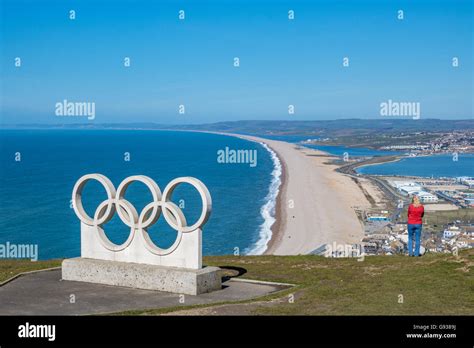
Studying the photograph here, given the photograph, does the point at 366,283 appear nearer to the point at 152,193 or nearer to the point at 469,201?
the point at 152,193

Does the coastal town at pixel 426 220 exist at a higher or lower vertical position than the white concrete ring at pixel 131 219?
lower

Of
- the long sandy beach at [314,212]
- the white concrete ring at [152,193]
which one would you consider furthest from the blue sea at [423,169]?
the white concrete ring at [152,193]

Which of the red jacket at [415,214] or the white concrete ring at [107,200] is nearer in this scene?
the white concrete ring at [107,200]

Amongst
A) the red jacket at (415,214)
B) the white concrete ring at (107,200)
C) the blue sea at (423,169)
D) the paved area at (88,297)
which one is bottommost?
the blue sea at (423,169)

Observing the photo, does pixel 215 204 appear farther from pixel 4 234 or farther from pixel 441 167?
pixel 441 167

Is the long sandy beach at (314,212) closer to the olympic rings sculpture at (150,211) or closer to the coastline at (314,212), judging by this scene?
the coastline at (314,212)

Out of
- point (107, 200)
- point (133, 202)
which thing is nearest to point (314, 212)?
point (133, 202)

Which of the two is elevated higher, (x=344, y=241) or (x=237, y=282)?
(x=237, y=282)
